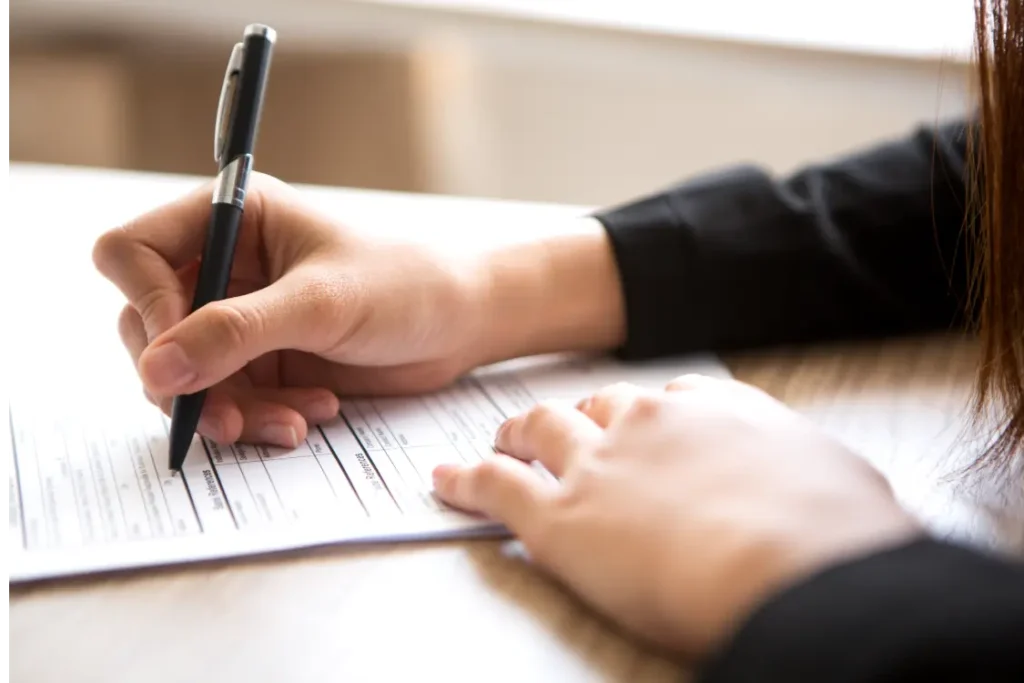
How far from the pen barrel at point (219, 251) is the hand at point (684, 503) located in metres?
0.15

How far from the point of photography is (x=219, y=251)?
0.55m

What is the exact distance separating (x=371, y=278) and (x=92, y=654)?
0.85 ft

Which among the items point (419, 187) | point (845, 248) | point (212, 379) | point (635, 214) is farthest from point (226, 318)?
point (419, 187)

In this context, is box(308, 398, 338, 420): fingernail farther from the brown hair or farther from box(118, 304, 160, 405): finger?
the brown hair

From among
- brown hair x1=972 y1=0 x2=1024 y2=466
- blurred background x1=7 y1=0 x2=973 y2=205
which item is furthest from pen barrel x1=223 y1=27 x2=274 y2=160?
blurred background x1=7 y1=0 x2=973 y2=205

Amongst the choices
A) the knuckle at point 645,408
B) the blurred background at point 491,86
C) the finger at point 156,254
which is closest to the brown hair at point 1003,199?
the knuckle at point 645,408

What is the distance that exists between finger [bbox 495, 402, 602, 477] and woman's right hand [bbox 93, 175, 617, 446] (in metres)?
0.10

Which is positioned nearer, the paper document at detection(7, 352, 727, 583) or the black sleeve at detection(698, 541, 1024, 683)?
the black sleeve at detection(698, 541, 1024, 683)

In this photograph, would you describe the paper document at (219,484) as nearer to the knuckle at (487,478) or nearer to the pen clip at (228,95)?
the knuckle at (487,478)

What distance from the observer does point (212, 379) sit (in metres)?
0.52

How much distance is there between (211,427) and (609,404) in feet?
0.65

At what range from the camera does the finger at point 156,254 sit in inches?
22.3

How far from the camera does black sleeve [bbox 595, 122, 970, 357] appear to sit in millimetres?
707

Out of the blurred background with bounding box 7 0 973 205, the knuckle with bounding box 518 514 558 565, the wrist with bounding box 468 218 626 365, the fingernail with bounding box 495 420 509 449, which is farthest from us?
the blurred background with bounding box 7 0 973 205
